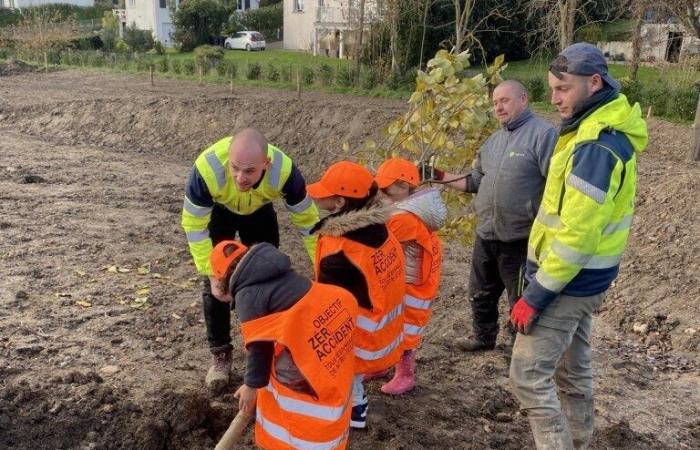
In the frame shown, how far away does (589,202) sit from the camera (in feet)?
9.00

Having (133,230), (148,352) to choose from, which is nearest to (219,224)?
(148,352)

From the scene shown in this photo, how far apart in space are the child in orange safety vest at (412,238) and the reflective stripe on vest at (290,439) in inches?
47.6

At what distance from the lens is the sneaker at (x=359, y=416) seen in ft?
11.8

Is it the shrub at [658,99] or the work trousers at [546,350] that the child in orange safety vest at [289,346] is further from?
the shrub at [658,99]

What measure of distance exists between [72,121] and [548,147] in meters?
14.5

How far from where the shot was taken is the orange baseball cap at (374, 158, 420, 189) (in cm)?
380

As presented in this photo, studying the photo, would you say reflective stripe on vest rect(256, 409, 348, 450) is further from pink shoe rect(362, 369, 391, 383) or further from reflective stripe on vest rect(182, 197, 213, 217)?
reflective stripe on vest rect(182, 197, 213, 217)

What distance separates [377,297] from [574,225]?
1.05 m

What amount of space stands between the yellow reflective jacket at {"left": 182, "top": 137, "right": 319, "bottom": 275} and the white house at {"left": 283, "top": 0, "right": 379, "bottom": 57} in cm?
2663

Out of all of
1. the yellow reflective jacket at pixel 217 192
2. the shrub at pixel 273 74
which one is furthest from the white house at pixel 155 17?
the yellow reflective jacket at pixel 217 192

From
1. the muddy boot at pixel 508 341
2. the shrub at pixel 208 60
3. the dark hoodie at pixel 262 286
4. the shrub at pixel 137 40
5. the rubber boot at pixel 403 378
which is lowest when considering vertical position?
the muddy boot at pixel 508 341

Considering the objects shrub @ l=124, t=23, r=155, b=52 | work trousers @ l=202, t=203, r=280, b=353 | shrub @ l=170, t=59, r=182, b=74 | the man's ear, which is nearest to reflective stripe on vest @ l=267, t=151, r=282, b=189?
work trousers @ l=202, t=203, r=280, b=353

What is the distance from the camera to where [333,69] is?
20.4 meters

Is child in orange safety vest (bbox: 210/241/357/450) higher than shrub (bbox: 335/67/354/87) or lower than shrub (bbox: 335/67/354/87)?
lower
